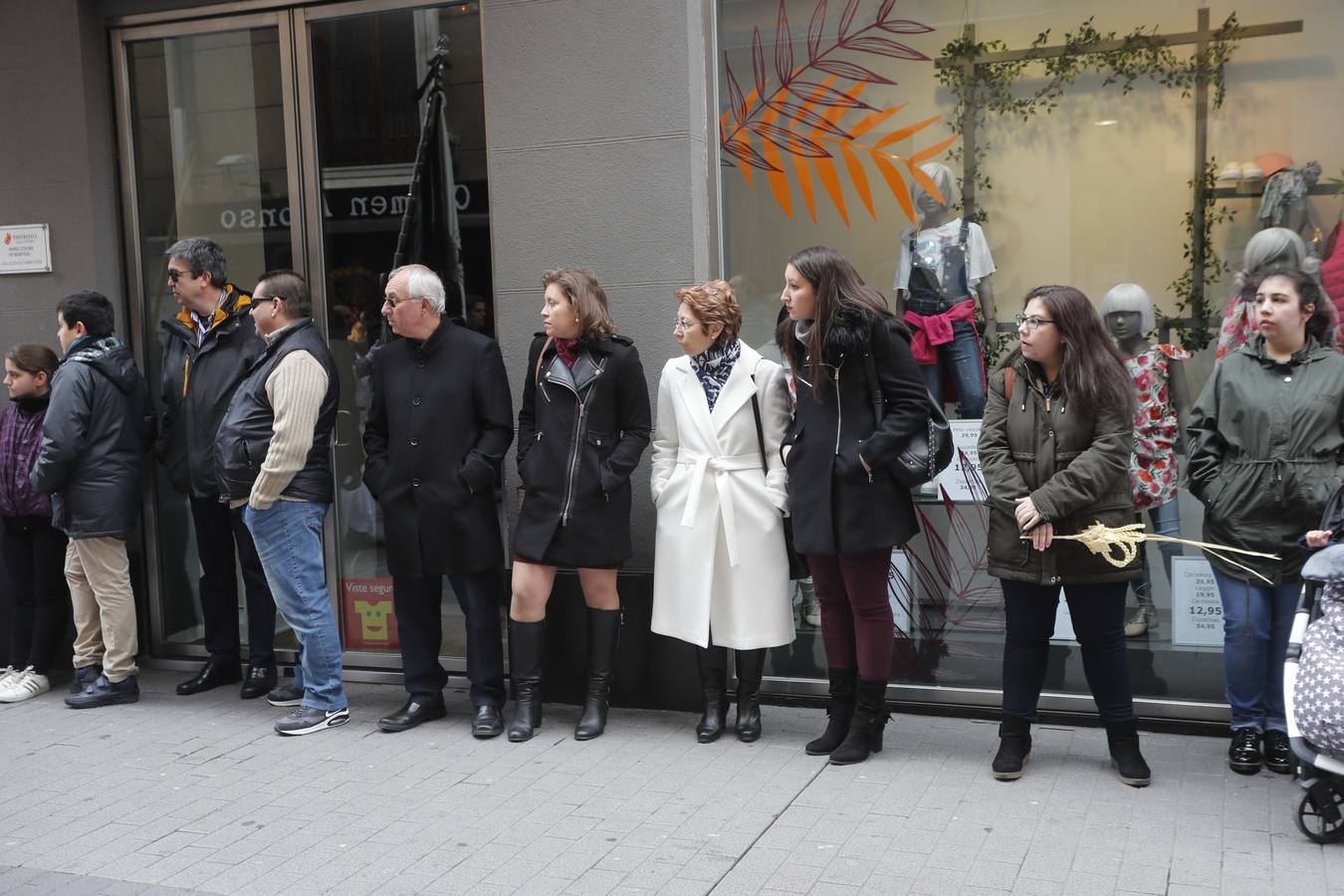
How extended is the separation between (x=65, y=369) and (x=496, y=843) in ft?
12.0

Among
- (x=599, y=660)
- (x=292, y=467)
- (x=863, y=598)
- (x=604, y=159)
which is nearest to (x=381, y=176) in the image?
(x=604, y=159)

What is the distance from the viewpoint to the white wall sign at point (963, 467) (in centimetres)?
641

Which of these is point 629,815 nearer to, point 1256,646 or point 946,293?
point 1256,646

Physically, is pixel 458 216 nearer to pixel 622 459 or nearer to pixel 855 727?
pixel 622 459

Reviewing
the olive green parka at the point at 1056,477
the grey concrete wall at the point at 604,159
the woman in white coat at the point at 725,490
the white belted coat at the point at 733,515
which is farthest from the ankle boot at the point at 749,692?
the olive green parka at the point at 1056,477

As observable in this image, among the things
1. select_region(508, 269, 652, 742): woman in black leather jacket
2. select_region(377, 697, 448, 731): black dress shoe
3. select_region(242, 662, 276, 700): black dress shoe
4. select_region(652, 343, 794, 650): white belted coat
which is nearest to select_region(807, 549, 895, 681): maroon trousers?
select_region(652, 343, 794, 650): white belted coat

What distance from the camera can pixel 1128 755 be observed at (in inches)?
205

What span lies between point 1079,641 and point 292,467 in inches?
138

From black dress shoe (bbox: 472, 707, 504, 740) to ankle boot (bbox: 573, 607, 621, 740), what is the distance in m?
0.37

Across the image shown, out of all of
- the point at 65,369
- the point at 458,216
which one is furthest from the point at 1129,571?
the point at 65,369

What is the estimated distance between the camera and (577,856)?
4.67 meters

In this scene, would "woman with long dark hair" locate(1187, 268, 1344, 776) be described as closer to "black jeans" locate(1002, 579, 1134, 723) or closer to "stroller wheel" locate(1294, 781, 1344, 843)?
"black jeans" locate(1002, 579, 1134, 723)

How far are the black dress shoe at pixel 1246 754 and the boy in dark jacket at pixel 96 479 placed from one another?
17.6ft

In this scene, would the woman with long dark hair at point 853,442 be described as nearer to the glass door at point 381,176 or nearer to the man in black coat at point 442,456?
the man in black coat at point 442,456
